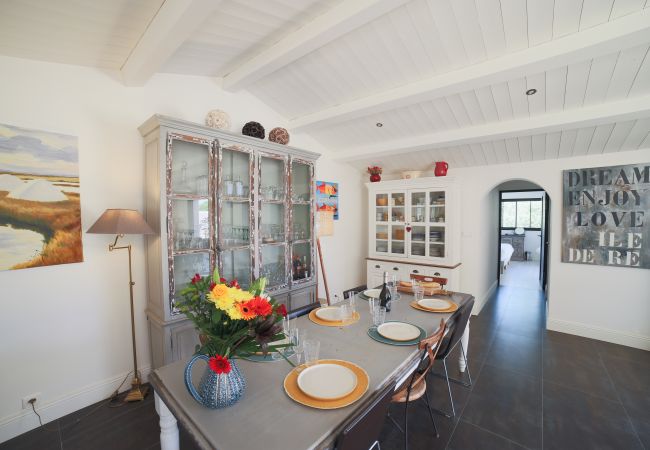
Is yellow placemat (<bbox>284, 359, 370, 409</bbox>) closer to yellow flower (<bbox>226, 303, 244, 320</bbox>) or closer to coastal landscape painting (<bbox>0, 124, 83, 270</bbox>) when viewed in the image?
yellow flower (<bbox>226, 303, 244, 320</bbox>)

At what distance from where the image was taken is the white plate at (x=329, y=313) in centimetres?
186

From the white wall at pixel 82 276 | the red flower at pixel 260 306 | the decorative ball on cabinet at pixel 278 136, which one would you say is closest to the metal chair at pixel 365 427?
the red flower at pixel 260 306

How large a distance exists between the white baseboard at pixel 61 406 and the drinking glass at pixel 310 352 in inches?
72.2

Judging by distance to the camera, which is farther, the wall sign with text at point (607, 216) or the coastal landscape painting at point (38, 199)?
the wall sign with text at point (607, 216)

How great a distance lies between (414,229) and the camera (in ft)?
13.3

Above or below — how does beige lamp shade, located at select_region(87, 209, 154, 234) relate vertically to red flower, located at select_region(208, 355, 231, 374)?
above

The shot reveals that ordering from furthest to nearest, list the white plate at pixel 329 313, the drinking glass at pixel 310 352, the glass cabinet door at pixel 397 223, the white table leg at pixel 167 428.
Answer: the glass cabinet door at pixel 397 223, the white plate at pixel 329 313, the drinking glass at pixel 310 352, the white table leg at pixel 167 428

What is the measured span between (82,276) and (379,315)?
2114mm

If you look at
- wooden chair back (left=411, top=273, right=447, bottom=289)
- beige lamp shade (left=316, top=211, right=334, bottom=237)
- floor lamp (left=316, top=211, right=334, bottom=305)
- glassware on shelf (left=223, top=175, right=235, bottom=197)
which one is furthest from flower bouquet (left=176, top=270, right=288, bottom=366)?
beige lamp shade (left=316, top=211, right=334, bottom=237)

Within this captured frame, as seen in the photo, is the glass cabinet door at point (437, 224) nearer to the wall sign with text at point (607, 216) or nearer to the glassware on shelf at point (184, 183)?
the wall sign with text at point (607, 216)

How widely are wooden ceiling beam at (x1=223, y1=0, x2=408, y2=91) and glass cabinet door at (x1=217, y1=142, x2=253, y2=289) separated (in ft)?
2.19

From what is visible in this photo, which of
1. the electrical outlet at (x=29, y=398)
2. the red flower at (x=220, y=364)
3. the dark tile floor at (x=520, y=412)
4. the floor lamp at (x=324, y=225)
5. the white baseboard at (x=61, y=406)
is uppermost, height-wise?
the floor lamp at (x=324, y=225)

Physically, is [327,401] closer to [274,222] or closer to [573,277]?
[274,222]

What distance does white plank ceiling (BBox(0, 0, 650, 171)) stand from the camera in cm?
161
